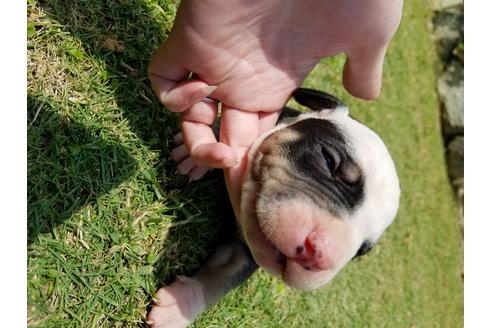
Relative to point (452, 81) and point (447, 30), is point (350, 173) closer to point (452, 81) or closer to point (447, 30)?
point (452, 81)

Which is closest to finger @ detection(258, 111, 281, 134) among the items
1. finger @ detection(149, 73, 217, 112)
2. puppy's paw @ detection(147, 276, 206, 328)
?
finger @ detection(149, 73, 217, 112)

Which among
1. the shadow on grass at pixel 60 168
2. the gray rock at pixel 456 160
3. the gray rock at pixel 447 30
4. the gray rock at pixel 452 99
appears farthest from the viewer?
the gray rock at pixel 447 30

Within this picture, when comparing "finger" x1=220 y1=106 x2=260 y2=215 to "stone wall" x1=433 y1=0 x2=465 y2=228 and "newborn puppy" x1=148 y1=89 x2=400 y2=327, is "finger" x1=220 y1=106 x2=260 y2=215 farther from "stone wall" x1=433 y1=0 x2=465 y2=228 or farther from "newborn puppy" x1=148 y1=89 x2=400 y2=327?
"stone wall" x1=433 y1=0 x2=465 y2=228

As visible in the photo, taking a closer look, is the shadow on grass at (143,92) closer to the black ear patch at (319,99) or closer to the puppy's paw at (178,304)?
A: the puppy's paw at (178,304)

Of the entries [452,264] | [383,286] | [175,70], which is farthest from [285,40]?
→ [452,264]

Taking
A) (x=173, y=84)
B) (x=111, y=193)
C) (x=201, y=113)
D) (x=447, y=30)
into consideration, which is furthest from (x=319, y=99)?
(x=447, y=30)

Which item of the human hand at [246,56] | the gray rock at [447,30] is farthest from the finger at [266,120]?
the gray rock at [447,30]
